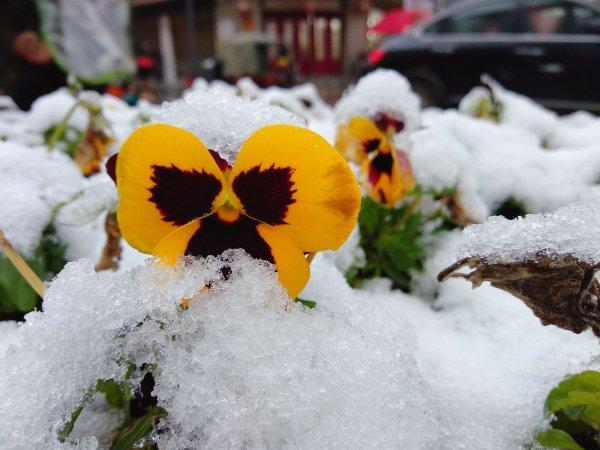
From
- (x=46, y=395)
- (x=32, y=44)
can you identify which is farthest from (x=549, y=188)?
(x=32, y=44)

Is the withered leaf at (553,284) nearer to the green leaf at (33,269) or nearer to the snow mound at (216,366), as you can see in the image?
the snow mound at (216,366)

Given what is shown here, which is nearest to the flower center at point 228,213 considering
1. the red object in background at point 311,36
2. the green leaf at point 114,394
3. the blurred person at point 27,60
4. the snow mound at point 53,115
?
the green leaf at point 114,394

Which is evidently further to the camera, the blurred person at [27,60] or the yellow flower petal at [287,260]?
the blurred person at [27,60]

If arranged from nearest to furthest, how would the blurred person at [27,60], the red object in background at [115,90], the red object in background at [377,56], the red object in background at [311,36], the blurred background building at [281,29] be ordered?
the blurred person at [27,60]
the red object in background at [115,90]
the red object in background at [377,56]
the blurred background building at [281,29]
the red object in background at [311,36]

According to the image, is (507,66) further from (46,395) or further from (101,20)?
(46,395)

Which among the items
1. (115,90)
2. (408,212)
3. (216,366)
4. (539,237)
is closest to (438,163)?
(408,212)

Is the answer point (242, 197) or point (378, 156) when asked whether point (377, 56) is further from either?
point (242, 197)

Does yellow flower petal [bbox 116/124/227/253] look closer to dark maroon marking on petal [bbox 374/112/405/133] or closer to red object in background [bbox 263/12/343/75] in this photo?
dark maroon marking on petal [bbox 374/112/405/133]
